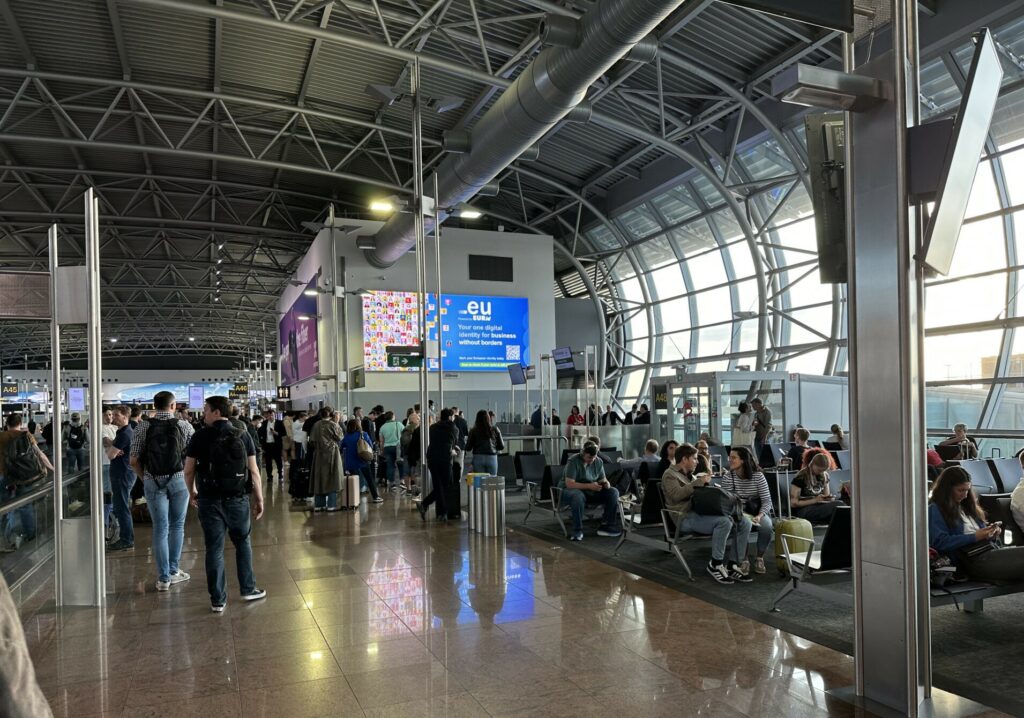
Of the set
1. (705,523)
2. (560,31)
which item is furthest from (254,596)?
(560,31)

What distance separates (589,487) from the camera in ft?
28.2

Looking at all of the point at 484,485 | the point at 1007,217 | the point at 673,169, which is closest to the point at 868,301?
the point at 484,485

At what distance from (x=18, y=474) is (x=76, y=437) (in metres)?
9.85

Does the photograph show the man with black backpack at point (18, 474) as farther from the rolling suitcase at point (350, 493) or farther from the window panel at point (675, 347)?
the window panel at point (675, 347)

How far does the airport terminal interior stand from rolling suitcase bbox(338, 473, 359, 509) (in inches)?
1.8

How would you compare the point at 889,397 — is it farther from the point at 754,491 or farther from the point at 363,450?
the point at 363,450

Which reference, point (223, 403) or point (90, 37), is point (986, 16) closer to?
point (223, 403)

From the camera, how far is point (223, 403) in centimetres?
605

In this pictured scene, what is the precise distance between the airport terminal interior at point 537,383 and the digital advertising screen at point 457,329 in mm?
117

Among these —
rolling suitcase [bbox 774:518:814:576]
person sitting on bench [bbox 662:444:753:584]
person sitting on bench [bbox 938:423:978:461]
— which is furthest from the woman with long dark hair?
person sitting on bench [bbox 938:423:978:461]

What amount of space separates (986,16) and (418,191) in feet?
29.4

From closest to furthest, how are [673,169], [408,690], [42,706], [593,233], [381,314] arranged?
[42,706]
[408,690]
[673,169]
[381,314]
[593,233]

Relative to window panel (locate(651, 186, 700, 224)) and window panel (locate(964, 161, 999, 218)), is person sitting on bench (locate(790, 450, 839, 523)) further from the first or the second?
window panel (locate(651, 186, 700, 224))

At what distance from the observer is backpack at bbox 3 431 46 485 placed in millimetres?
6539
